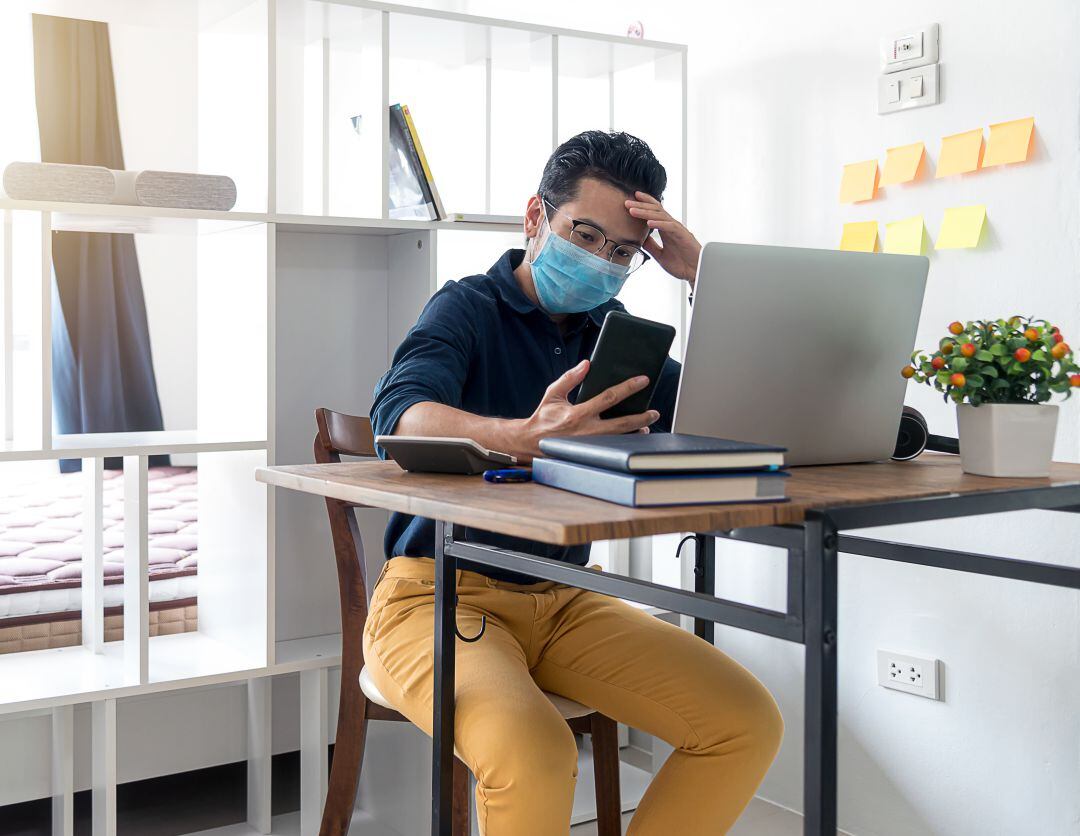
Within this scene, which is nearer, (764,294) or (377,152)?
(764,294)

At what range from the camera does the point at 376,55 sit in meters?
2.51

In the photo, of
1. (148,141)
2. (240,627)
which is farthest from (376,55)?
(148,141)

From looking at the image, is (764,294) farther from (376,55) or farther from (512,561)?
(376,55)

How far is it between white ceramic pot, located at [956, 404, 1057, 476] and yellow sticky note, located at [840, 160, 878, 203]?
105 centimetres

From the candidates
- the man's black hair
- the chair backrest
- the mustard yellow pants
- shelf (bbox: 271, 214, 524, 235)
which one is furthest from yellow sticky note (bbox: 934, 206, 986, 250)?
the chair backrest

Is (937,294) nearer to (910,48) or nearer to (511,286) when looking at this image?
(910,48)

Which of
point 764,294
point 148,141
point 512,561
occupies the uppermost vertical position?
point 148,141

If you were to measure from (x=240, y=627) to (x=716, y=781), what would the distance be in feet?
3.89

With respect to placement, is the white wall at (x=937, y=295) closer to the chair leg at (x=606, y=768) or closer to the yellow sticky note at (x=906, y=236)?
the yellow sticky note at (x=906, y=236)

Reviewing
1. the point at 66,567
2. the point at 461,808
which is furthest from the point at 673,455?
the point at 66,567

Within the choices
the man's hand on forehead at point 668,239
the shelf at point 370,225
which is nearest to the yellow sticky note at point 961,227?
the man's hand on forehead at point 668,239

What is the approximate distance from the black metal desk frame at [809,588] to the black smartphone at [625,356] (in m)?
0.22

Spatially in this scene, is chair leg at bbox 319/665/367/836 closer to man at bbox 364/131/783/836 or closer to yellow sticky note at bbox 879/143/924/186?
man at bbox 364/131/783/836

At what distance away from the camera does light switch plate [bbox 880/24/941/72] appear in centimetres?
206
